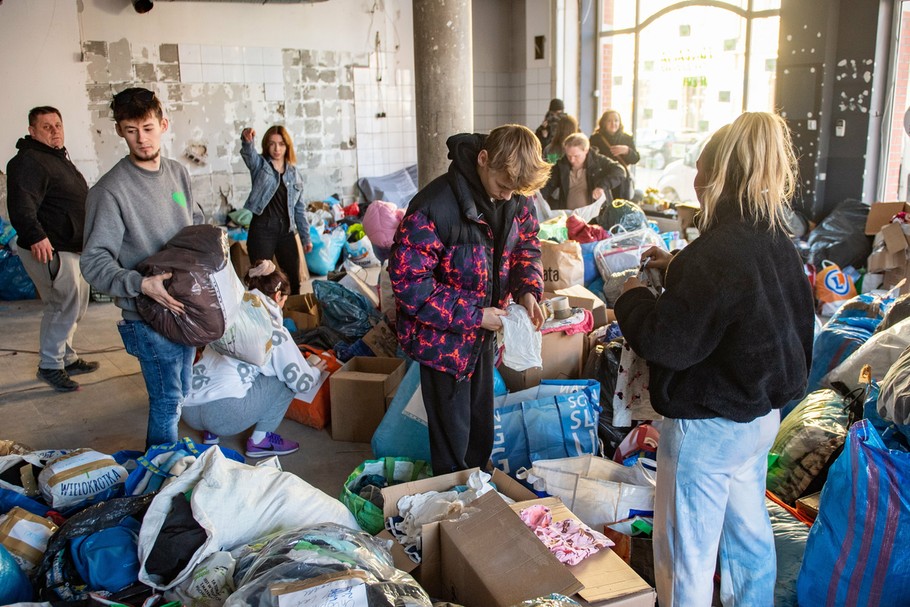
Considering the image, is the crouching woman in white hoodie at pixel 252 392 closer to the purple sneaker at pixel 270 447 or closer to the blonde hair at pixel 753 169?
the purple sneaker at pixel 270 447

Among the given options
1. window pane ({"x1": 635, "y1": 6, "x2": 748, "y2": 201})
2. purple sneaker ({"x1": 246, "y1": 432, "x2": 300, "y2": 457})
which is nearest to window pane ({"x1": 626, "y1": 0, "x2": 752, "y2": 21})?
window pane ({"x1": 635, "y1": 6, "x2": 748, "y2": 201})

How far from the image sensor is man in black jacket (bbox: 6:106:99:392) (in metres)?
4.41

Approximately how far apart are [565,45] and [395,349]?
6.29 meters

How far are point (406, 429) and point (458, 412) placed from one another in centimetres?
61

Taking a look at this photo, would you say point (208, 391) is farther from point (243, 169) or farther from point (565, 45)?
point (565, 45)

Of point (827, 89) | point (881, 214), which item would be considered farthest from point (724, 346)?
point (827, 89)

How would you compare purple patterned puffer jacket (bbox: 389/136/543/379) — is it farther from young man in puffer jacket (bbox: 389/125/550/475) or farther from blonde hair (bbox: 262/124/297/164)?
blonde hair (bbox: 262/124/297/164)

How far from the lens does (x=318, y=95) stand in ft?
28.3

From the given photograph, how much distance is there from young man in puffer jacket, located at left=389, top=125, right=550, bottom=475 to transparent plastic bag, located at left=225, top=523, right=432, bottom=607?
71 cm

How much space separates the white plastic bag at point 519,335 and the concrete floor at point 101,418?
3.73 ft

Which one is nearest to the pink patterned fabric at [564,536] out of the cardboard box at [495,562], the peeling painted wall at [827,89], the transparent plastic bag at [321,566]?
the cardboard box at [495,562]

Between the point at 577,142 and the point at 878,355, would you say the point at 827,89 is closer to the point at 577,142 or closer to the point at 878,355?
the point at 577,142

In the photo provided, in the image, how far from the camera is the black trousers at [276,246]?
546 cm

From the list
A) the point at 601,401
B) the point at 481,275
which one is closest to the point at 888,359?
the point at 601,401
